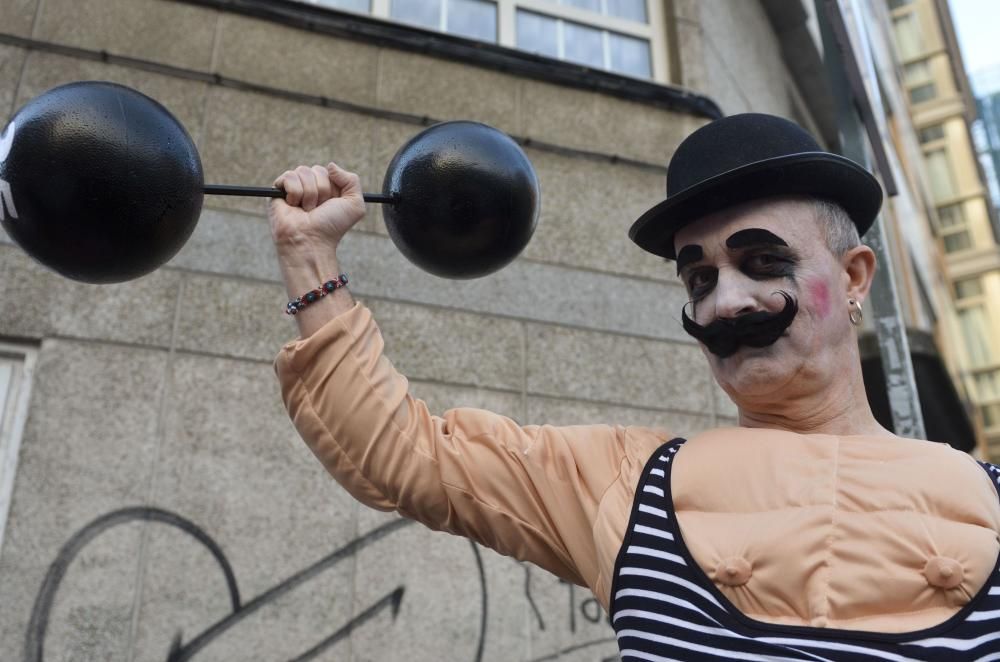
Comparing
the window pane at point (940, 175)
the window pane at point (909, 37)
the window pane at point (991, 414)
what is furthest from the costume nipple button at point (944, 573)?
the window pane at point (991, 414)

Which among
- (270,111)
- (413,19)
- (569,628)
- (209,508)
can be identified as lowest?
(569,628)

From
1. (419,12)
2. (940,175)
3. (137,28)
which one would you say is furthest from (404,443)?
(940,175)

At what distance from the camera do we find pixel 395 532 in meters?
4.10

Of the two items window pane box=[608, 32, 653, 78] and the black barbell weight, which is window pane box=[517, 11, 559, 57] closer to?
window pane box=[608, 32, 653, 78]

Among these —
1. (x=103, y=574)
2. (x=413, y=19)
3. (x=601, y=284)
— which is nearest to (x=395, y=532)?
(x=103, y=574)

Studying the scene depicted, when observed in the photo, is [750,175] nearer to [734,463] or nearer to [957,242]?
[734,463]

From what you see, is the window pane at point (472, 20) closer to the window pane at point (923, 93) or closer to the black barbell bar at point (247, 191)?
the black barbell bar at point (247, 191)

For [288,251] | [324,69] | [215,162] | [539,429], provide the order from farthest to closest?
[324,69]
[215,162]
[539,429]
[288,251]

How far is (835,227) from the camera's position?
5.93 feet

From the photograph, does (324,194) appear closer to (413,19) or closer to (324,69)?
(324,69)

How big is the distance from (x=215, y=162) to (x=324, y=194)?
3.11 metres

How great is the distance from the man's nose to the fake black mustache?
1cm

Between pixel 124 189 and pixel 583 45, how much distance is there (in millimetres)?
4866

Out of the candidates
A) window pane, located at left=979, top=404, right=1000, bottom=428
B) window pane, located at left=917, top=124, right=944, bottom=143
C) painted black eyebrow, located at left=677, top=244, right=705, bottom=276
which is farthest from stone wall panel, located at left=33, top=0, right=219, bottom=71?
window pane, located at left=979, top=404, right=1000, bottom=428
